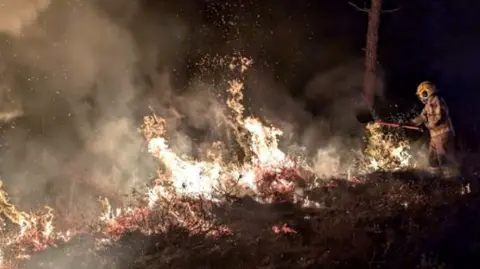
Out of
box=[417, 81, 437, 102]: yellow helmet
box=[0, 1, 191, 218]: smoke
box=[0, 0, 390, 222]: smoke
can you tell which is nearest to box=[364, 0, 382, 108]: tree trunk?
box=[0, 0, 390, 222]: smoke

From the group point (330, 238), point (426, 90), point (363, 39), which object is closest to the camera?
point (330, 238)

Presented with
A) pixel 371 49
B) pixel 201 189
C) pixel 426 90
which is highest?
pixel 371 49

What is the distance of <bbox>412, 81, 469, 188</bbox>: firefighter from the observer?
9406mm

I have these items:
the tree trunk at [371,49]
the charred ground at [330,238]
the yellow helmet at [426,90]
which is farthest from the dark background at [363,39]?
the charred ground at [330,238]

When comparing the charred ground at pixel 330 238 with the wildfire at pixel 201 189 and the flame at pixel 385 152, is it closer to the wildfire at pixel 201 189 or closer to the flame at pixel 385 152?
the wildfire at pixel 201 189

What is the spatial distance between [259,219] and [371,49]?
6.28 meters

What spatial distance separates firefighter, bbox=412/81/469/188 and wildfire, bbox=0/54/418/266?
32.4 inches

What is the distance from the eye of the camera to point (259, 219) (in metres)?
8.38

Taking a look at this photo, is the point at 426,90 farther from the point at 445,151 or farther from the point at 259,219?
the point at 259,219

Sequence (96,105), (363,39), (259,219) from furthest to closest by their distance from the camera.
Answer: (363,39) → (96,105) → (259,219)

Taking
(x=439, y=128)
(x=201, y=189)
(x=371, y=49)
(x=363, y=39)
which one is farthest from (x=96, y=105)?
(x=363, y=39)

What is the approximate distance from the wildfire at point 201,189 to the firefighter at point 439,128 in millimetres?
823

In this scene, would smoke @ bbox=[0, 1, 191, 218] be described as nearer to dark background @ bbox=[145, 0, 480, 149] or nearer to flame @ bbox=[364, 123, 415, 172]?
dark background @ bbox=[145, 0, 480, 149]

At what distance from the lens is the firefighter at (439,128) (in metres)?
9.41
